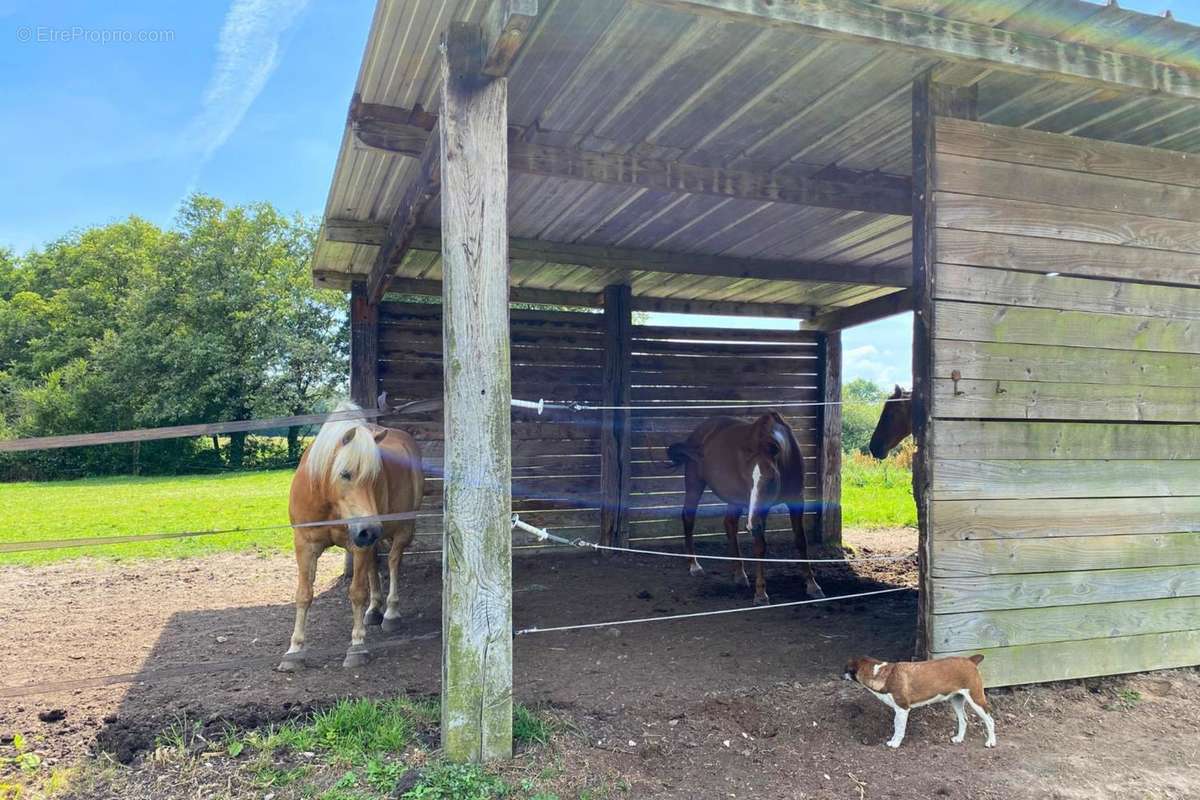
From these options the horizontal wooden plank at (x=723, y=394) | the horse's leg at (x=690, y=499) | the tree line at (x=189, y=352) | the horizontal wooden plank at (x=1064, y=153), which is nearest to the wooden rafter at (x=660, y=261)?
the horizontal wooden plank at (x=723, y=394)

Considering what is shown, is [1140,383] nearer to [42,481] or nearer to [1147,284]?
[1147,284]

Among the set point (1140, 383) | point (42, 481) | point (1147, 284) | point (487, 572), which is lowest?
point (42, 481)

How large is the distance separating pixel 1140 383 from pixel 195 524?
35.3 ft

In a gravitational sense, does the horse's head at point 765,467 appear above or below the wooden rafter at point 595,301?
below

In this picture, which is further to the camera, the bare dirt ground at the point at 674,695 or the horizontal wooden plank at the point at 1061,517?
the horizontal wooden plank at the point at 1061,517

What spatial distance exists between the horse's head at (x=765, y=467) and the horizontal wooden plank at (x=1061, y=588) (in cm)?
204

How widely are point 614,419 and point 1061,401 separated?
177 inches

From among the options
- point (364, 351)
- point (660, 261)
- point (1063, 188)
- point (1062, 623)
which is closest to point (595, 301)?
point (660, 261)

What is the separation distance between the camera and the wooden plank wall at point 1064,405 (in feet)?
10.8

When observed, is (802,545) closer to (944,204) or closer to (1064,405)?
(1064,405)

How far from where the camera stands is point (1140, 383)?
12.1ft

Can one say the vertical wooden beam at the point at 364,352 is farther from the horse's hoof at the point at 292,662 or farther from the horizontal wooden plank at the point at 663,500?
the horizontal wooden plank at the point at 663,500

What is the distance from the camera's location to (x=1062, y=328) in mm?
3520

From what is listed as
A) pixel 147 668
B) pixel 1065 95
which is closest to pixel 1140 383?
pixel 1065 95
